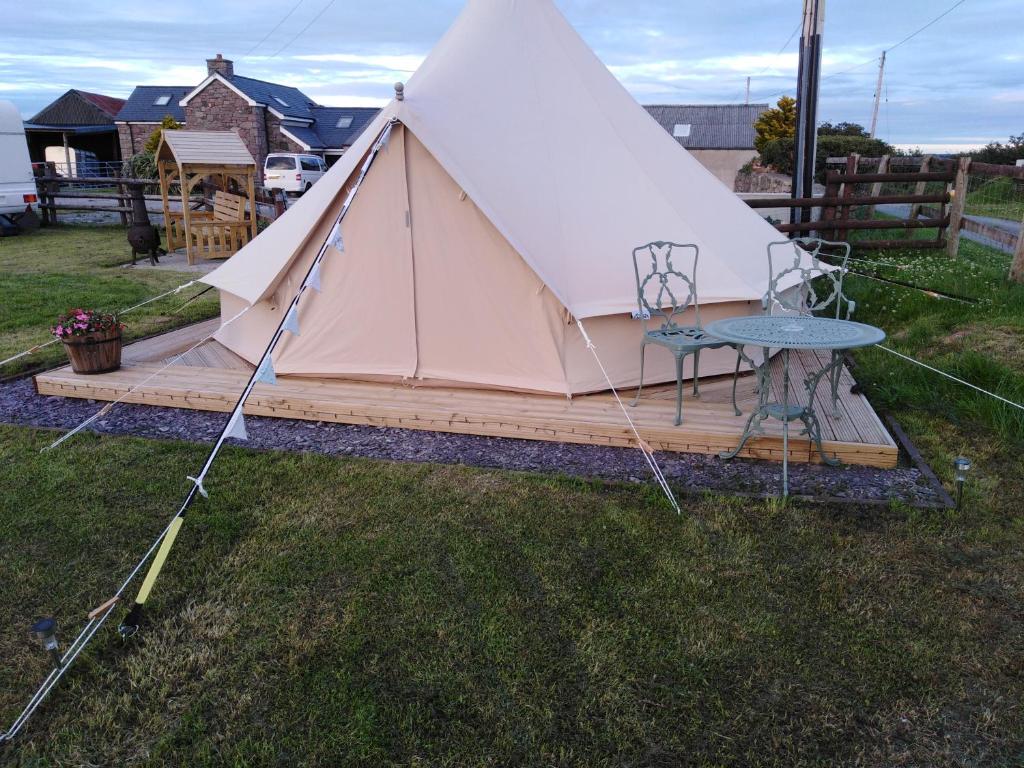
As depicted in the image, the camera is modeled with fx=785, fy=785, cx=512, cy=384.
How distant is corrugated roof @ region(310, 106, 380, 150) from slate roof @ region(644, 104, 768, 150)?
1387cm

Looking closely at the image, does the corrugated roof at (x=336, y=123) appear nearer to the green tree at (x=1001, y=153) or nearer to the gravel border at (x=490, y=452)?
the green tree at (x=1001, y=153)

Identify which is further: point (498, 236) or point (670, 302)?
point (670, 302)

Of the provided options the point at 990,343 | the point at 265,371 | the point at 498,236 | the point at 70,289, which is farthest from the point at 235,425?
the point at 70,289

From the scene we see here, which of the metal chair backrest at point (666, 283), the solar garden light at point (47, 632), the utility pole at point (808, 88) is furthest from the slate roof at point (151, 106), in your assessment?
the solar garden light at point (47, 632)

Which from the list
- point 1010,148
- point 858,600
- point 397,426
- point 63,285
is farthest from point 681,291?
point 1010,148

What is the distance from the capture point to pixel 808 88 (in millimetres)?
8562

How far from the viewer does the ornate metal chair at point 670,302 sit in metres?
4.36

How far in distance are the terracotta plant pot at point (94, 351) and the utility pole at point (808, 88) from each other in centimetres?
726

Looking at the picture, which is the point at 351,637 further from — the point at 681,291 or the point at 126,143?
the point at 126,143

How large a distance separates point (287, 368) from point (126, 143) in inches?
1149

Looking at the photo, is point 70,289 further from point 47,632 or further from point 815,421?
point 815,421

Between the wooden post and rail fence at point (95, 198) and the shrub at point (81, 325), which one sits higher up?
the wooden post and rail fence at point (95, 198)

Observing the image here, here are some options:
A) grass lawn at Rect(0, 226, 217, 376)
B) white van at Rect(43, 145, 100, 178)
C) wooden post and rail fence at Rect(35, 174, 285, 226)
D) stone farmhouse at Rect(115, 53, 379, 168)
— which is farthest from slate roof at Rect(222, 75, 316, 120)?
grass lawn at Rect(0, 226, 217, 376)

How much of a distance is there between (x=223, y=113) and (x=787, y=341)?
26.6 metres
